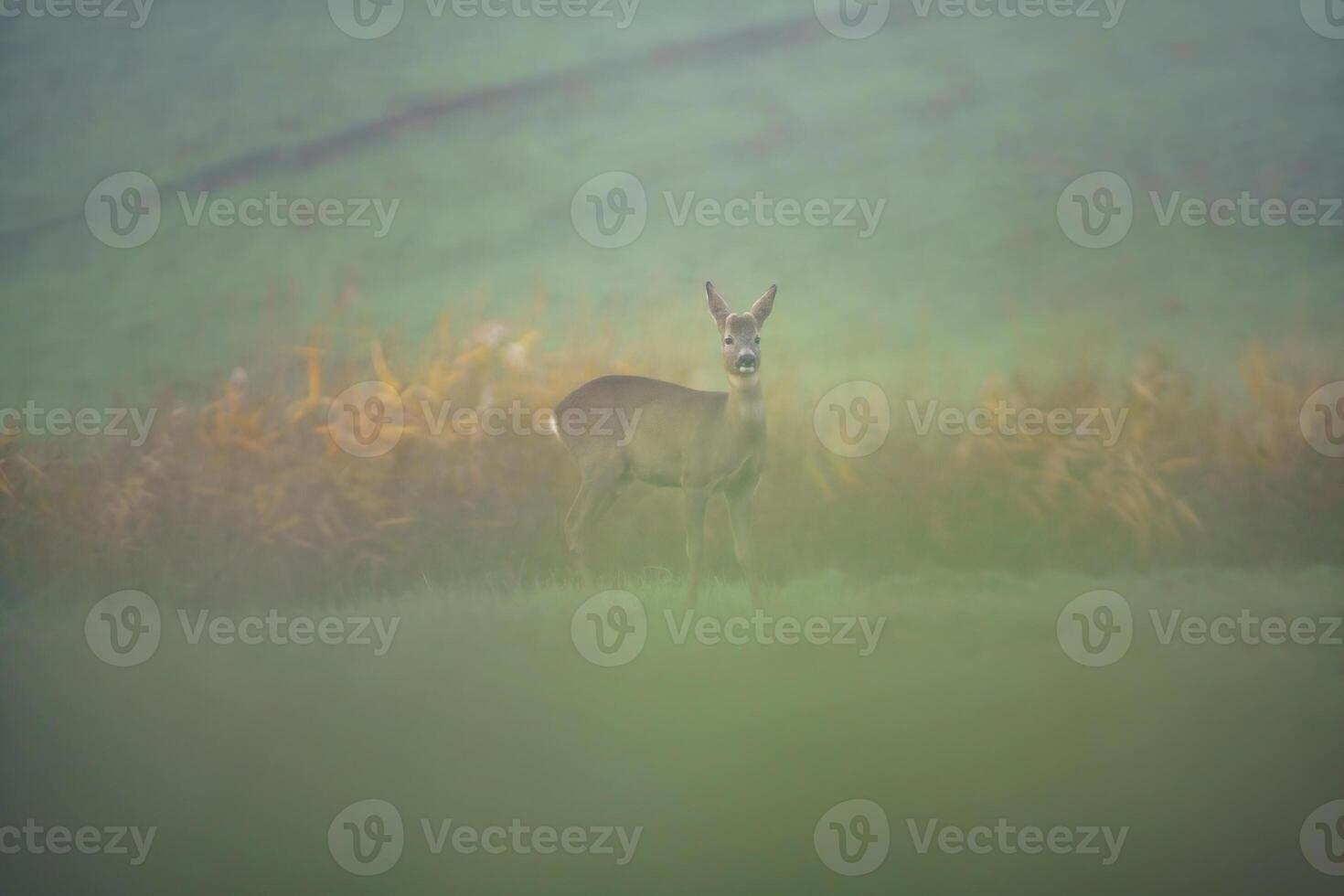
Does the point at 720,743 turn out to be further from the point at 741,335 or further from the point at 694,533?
the point at 741,335

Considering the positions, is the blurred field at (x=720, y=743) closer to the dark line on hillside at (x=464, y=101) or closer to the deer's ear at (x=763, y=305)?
the deer's ear at (x=763, y=305)

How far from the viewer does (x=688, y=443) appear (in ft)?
9.53

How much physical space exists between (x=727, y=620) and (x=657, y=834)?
1.88ft

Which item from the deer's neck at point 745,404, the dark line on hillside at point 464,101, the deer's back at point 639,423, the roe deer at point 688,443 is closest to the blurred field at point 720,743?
the roe deer at point 688,443

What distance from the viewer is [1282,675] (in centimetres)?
298

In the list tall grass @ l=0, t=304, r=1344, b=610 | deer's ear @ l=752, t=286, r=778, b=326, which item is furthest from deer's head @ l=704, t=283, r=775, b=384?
tall grass @ l=0, t=304, r=1344, b=610

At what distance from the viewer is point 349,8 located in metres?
3.05

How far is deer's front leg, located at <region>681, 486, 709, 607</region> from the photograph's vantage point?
2.92m

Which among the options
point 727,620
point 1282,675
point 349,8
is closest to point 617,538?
point 727,620

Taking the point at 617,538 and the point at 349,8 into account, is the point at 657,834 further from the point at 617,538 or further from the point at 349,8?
the point at 349,8

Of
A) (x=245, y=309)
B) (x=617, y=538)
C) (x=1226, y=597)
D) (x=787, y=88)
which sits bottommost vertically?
(x=1226, y=597)

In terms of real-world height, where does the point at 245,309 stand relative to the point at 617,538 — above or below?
above

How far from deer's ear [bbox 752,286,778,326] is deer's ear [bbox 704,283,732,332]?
67 millimetres

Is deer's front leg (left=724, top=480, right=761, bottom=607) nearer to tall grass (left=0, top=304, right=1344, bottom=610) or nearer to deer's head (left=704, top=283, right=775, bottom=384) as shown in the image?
tall grass (left=0, top=304, right=1344, bottom=610)
